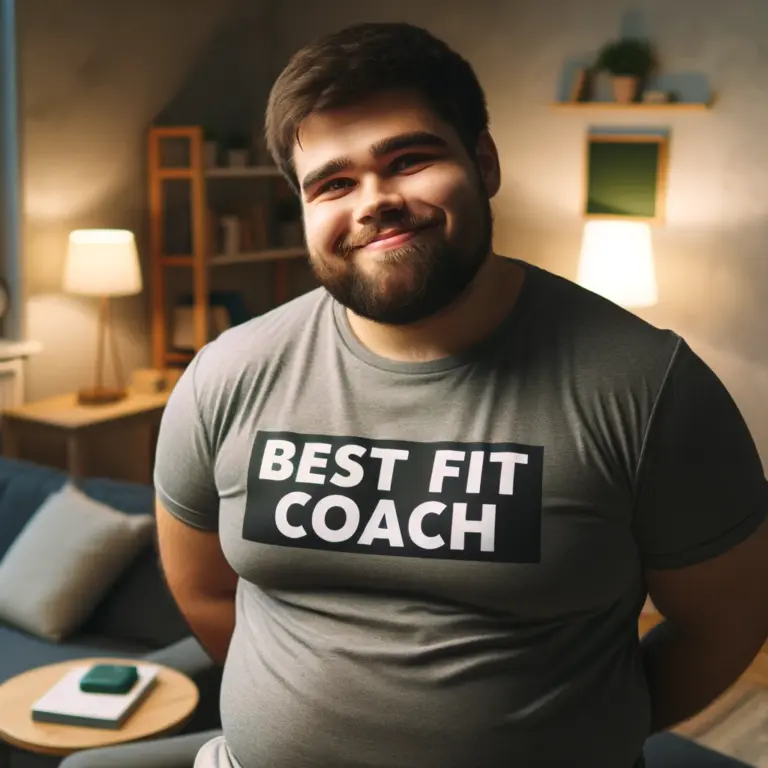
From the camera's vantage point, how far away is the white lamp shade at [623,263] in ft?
13.1

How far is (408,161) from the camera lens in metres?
1.12

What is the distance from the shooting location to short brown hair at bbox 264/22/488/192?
3.68ft

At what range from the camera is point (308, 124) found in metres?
1.15

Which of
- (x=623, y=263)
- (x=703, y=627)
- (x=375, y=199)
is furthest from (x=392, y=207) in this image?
(x=623, y=263)

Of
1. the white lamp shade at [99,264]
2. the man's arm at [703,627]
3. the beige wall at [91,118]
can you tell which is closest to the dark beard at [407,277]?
the man's arm at [703,627]

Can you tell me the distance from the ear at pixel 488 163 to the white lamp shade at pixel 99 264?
3.13m

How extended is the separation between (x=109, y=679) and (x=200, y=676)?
256mm

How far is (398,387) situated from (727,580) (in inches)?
14.9

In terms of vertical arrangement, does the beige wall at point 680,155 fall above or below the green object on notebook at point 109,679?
above

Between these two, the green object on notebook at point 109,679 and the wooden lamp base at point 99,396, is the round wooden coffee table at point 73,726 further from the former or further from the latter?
the wooden lamp base at point 99,396

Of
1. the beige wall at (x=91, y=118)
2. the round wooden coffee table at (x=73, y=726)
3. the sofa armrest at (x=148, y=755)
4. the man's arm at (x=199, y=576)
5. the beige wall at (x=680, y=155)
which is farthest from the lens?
the beige wall at (x=91, y=118)

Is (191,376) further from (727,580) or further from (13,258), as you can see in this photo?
(13,258)

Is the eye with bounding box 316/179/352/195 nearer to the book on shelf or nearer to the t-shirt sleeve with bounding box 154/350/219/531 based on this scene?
the t-shirt sleeve with bounding box 154/350/219/531

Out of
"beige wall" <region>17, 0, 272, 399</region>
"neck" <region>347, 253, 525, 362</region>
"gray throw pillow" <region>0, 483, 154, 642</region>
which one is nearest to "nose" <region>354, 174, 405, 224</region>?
"neck" <region>347, 253, 525, 362</region>
